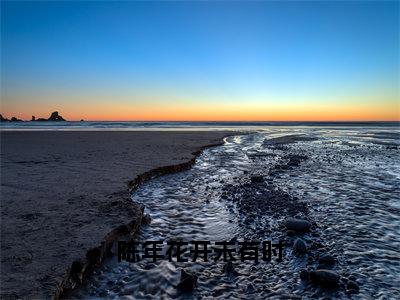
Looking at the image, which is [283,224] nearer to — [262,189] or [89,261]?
[262,189]

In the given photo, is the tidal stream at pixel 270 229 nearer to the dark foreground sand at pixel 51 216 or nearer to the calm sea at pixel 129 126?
the dark foreground sand at pixel 51 216

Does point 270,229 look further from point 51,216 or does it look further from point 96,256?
point 51,216

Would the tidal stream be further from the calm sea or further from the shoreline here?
the calm sea

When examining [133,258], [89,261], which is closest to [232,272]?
[133,258]

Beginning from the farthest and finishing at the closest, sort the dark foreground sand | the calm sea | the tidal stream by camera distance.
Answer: the calm sea → the tidal stream → the dark foreground sand

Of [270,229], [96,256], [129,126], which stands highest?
[129,126]

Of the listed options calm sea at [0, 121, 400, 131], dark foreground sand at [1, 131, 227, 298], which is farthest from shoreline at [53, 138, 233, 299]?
calm sea at [0, 121, 400, 131]

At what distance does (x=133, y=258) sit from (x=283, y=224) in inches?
131

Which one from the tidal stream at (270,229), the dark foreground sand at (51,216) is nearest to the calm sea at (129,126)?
the dark foreground sand at (51,216)

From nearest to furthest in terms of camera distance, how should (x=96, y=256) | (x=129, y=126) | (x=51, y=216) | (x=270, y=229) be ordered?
(x=96, y=256) < (x=51, y=216) < (x=270, y=229) < (x=129, y=126)

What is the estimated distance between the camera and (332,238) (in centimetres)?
609

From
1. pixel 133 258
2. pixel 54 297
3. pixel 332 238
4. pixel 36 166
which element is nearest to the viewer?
pixel 54 297

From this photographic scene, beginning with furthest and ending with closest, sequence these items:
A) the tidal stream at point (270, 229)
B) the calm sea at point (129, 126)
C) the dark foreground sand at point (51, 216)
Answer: the calm sea at point (129, 126)
the tidal stream at point (270, 229)
the dark foreground sand at point (51, 216)

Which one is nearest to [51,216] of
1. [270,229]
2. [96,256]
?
[96,256]
